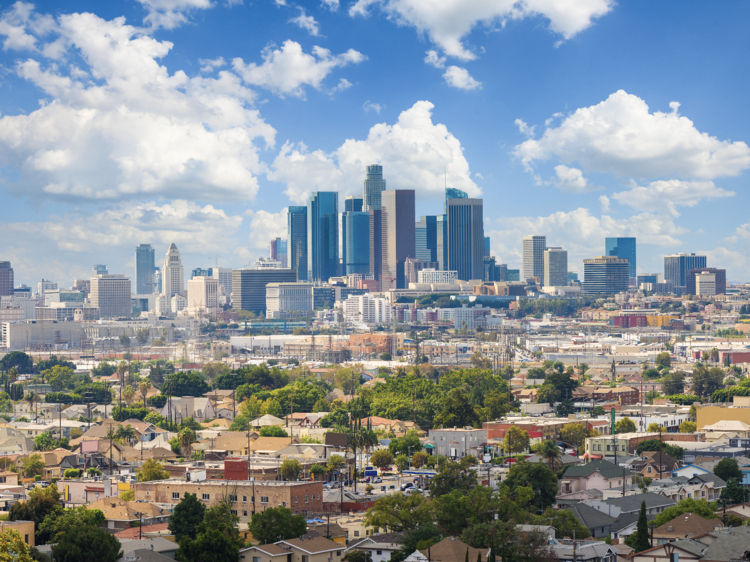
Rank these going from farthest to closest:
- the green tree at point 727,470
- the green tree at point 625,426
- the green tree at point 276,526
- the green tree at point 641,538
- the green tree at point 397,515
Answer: the green tree at point 625,426, the green tree at point 727,470, the green tree at point 397,515, the green tree at point 276,526, the green tree at point 641,538

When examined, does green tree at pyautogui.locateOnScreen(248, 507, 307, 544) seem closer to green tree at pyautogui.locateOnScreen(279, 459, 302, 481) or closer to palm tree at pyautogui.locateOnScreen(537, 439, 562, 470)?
green tree at pyautogui.locateOnScreen(279, 459, 302, 481)

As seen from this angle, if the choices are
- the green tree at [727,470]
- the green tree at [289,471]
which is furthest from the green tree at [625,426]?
the green tree at [289,471]

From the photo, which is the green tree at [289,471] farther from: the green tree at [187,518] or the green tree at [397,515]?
the green tree at [187,518]

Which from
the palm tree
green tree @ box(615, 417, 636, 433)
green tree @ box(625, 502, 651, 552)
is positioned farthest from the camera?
green tree @ box(615, 417, 636, 433)

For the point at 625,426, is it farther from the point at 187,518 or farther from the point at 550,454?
the point at 187,518

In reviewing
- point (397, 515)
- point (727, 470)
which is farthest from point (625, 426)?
point (397, 515)

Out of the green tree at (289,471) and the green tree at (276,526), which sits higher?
the green tree at (276,526)

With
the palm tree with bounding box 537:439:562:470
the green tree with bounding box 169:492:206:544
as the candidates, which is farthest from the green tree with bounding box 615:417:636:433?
the green tree with bounding box 169:492:206:544

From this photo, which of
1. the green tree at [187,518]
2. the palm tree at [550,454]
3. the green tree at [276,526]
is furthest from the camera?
the palm tree at [550,454]
